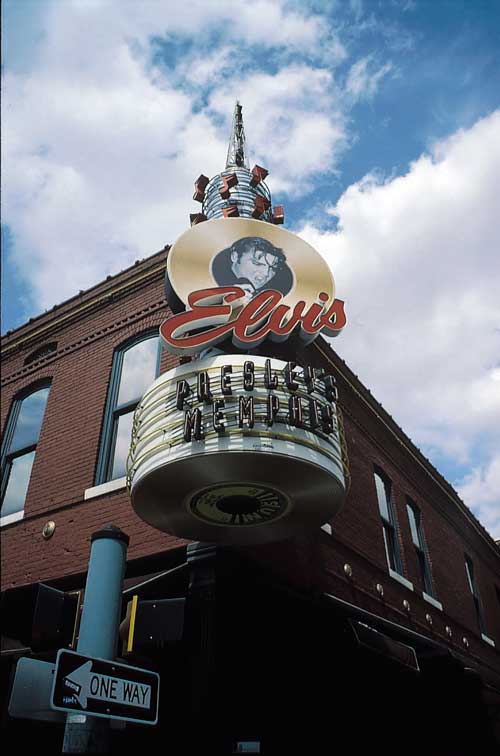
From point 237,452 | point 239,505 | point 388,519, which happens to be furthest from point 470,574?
point 237,452

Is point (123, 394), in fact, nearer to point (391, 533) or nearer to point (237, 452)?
point (237, 452)

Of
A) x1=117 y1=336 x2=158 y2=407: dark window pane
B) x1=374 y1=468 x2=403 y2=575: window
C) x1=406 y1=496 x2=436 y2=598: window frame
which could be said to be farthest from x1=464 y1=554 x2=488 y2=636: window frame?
x1=117 y1=336 x2=158 y2=407: dark window pane

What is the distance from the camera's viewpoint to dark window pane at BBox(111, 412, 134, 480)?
29.8ft

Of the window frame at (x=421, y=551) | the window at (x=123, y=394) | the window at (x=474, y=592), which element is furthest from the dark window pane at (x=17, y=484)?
the window at (x=474, y=592)

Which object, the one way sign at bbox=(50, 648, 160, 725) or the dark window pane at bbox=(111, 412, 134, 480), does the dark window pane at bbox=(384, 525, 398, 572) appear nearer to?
the dark window pane at bbox=(111, 412, 134, 480)

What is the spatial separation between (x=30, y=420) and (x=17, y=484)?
132cm

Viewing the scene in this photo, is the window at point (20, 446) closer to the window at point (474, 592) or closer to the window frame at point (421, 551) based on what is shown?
the window frame at point (421, 551)

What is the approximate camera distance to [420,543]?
48.2 feet

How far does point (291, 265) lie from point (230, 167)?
13.1ft

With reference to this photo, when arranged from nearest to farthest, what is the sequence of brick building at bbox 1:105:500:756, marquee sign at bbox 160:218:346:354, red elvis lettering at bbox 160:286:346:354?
brick building at bbox 1:105:500:756 < red elvis lettering at bbox 160:286:346:354 < marquee sign at bbox 160:218:346:354

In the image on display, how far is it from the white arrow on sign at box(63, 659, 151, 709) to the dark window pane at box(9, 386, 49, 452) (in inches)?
310

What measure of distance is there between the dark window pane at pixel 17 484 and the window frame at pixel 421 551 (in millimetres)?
8373

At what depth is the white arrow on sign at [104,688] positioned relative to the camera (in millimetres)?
3178

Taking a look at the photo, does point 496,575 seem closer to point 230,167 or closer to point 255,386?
point 230,167
